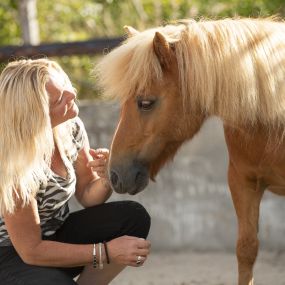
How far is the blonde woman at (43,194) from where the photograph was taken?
2934 millimetres

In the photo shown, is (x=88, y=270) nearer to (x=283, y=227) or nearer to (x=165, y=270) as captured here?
(x=165, y=270)

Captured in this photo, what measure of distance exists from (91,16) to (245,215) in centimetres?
460

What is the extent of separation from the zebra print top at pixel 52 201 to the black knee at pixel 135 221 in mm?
291

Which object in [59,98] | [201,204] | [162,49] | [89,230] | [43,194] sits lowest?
[201,204]

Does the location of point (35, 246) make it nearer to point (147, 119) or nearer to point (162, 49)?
point (147, 119)

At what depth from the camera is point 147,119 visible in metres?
3.12

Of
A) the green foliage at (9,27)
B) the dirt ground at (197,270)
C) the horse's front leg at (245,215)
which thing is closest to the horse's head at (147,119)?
the horse's front leg at (245,215)

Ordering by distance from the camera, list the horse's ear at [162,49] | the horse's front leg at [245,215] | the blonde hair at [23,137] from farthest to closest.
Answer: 1. the horse's front leg at [245,215]
2. the horse's ear at [162,49]
3. the blonde hair at [23,137]

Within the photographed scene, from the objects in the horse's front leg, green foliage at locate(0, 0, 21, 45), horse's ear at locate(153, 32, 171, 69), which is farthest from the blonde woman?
green foliage at locate(0, 0, 21, 45)

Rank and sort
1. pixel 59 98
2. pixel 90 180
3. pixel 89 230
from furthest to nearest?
1. pixel 90 180
2. pixel 89 230
3. pixel 59 98

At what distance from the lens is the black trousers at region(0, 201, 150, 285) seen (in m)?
3.05

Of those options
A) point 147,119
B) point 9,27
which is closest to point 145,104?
point 147,119

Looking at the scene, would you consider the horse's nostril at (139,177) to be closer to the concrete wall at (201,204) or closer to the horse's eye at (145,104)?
the horse's eye at (145,104)

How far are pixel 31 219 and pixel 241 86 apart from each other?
3.41 ft
